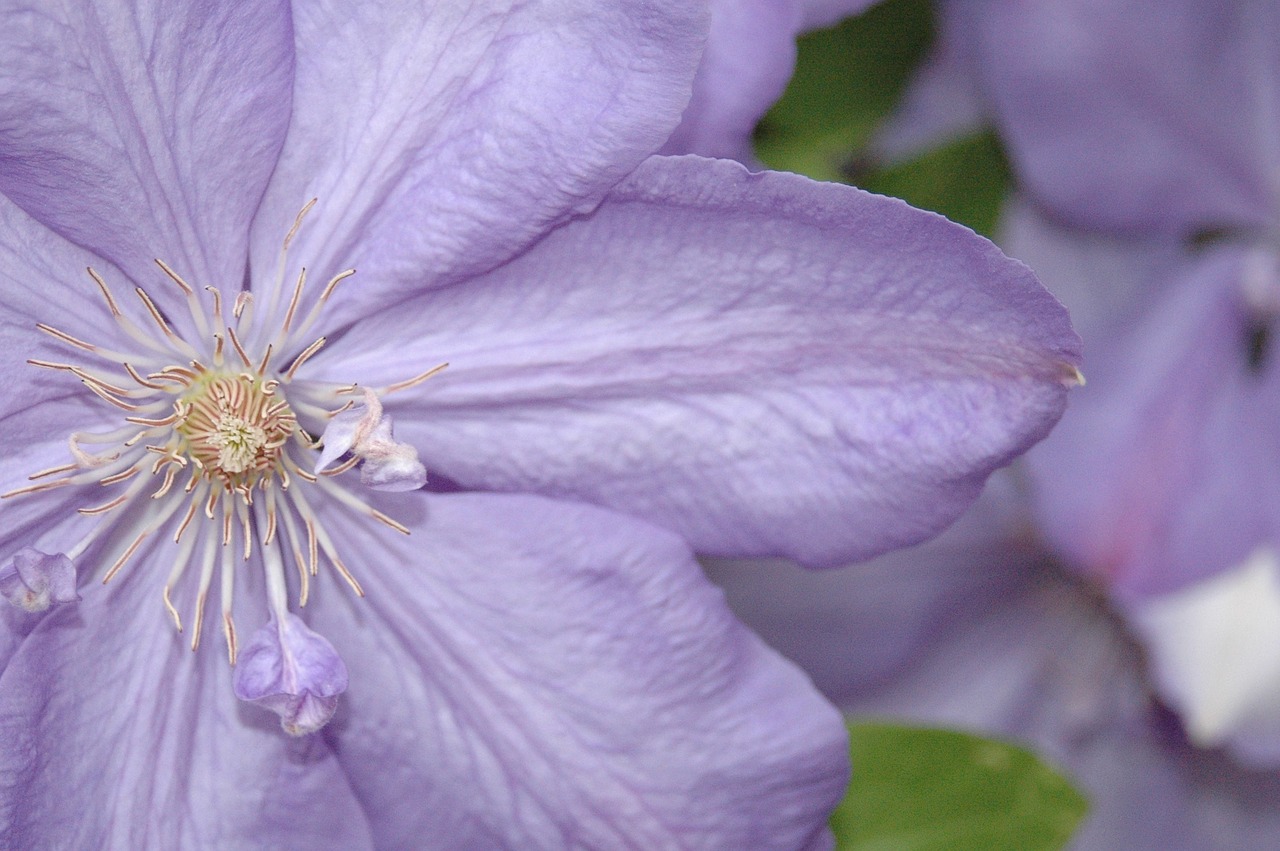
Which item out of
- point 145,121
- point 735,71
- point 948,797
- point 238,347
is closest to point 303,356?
point 238,347

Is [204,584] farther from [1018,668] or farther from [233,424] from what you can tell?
[1018,668]

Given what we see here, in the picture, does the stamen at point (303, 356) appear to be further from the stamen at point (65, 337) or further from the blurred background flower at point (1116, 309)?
the blurred background flower at point (1116, 309)

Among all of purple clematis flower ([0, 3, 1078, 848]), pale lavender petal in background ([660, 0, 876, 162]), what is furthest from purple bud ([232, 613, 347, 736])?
pale lavender petal in background ([660, 0, 876, 162])

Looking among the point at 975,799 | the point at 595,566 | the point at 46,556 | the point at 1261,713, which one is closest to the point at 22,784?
the point at 46,556

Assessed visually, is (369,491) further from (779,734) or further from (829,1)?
(829,1)

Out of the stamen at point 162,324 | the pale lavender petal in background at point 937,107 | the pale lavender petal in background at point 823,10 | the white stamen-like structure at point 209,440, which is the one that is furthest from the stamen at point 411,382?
the pale lavender petal in background at point 937,107

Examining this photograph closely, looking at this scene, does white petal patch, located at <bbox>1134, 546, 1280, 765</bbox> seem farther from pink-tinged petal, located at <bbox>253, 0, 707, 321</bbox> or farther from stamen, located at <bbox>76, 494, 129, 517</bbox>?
stamen, located at <bbox>76, 494, 129, 517</bbox>

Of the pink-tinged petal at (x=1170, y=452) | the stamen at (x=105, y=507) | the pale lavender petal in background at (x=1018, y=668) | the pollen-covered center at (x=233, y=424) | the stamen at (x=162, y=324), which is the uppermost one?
the stamen at (x=162, y=324)
